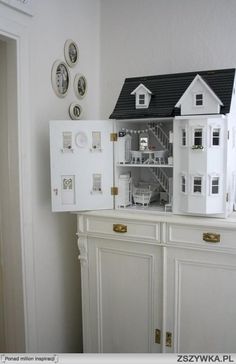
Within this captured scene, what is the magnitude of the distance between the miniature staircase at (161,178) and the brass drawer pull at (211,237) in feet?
1.50

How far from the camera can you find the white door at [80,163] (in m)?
1.84

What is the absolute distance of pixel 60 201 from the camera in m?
1.88

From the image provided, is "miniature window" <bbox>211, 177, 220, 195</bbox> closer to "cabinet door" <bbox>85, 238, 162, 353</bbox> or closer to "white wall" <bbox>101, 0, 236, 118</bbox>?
"cabinet door" <bbox>85, 238, 162, 353</bbox>

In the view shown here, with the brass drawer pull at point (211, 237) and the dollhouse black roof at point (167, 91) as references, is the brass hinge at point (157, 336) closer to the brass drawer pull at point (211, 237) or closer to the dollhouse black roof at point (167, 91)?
the brass drawer pull at point (211, 237)

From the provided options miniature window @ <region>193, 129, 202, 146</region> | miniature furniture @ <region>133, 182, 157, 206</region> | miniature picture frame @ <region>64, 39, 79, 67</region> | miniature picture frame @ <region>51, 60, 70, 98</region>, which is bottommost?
miniature furniture @ <region>133, 182, 157, 206</region>

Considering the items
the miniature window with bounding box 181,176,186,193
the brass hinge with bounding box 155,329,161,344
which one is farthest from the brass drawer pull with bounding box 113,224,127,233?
the brass hinge with bounding box 155,329,161,344

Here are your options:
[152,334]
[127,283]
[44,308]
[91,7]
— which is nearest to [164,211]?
[127,283]

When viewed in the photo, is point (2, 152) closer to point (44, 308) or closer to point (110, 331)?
point (44, 308)

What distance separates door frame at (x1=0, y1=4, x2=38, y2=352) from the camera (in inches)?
69.6

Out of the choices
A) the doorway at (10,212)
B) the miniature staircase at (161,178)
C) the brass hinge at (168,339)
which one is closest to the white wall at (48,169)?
the doorway at (10,212)

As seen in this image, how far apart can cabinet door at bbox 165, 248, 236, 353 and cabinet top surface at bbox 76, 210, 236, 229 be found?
16cm

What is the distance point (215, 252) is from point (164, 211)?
34 centimetres

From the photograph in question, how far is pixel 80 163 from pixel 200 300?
962 millimetres

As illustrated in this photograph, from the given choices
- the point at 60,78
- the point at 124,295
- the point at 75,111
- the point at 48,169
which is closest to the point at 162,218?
the point at 124,295
